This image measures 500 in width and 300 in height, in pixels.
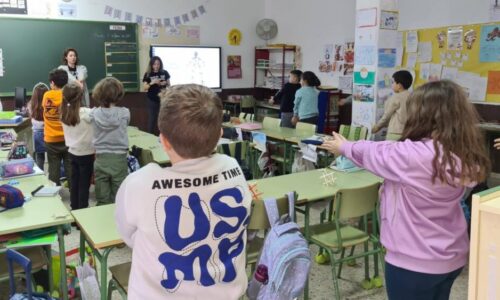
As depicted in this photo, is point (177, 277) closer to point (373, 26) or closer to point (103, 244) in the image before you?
point (103, 244)

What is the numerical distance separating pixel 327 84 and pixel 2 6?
5162mm

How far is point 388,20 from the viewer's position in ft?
19.4

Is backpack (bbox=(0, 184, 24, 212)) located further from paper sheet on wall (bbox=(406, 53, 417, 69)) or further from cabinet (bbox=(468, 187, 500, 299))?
paper sheet on wall (bbox=(406, 53, 417, 69))

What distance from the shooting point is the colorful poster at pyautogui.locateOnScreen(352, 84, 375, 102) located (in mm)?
6070

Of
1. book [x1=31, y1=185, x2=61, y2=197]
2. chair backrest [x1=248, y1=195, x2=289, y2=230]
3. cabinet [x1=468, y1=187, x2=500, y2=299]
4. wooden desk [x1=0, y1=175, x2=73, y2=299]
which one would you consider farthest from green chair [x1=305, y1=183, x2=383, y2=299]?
cabinet [x1=468, y1=187, x2=500, y2=299]

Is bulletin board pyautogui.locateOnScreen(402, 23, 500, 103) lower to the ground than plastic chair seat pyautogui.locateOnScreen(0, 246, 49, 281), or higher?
higher

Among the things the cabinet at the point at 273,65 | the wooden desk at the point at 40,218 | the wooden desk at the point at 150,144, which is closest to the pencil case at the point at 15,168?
the wooden desk at the point at 40,218

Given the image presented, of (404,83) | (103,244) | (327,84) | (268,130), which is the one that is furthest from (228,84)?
(103,244)

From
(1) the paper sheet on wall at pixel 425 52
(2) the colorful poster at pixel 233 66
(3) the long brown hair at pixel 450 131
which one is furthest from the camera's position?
(2) the colorful poster at pixel 233 66

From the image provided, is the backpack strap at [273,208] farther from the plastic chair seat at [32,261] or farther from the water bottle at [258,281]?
the plastic chair seat at [32,261]

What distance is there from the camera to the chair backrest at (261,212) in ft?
8.04

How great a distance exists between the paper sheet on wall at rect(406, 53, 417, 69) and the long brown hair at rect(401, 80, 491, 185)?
527 cm

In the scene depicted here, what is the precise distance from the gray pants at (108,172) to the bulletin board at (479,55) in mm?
4012

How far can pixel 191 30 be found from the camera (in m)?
8.66
